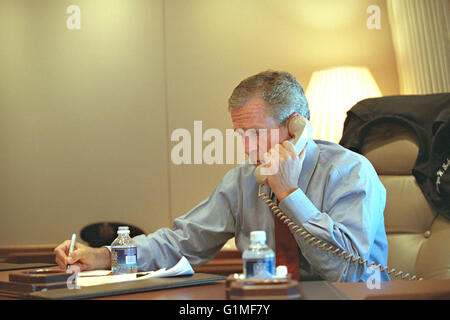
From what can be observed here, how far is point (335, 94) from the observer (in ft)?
8.23

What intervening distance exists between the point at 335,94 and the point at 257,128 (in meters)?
0.98

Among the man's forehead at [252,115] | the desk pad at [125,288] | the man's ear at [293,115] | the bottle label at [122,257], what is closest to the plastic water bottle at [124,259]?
the bottle label at [122,257]

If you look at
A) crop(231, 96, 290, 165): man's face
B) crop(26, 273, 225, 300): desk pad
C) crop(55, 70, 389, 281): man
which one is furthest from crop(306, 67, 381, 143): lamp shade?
crop(26, 273, 225, 300): desk pad

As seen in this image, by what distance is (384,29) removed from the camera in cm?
278

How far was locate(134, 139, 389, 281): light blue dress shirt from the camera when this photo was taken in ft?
4.63

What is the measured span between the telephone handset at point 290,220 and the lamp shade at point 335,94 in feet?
2.79

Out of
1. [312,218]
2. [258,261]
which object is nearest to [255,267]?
[258,261]

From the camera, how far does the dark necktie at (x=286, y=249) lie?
1.59 meters

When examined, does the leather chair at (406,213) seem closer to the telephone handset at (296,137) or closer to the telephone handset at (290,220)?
the telephone handset at (290,220)

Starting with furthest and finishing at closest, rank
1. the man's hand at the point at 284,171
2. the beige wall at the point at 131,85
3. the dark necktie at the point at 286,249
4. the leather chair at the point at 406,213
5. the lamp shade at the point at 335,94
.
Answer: the beige wall at the point at 131,85 < the lamp shade at the point at 335,94 < the leather chair at the point at 406,213 < the dark necktie at the point at 286,249 < the man's hand at the point at 284,171

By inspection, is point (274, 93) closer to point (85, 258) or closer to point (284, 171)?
point (284, 171)

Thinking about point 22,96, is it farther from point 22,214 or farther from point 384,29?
point 384,29
